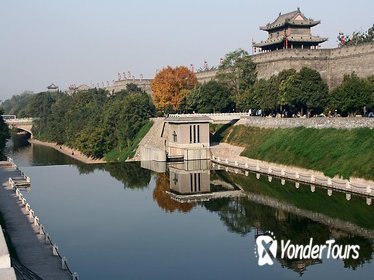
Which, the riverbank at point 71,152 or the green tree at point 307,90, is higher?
the green tree at point 307,90

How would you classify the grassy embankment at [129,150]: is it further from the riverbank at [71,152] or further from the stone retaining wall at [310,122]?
the stone retaining wall at [310,122]

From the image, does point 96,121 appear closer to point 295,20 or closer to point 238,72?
point 238,72

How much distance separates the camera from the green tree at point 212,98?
159ft

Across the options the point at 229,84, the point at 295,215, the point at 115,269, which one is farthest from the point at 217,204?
the point at 229,84

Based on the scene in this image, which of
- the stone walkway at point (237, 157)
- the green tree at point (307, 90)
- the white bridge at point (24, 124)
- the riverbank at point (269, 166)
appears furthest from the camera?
the white bridge at point (24, 124)

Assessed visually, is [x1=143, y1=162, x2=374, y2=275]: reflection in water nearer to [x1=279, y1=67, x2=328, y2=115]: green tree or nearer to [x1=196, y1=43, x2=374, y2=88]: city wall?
[x1=279, y1=67, x2=328, y2=115]: green tree

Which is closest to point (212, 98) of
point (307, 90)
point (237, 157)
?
point (237, 157)

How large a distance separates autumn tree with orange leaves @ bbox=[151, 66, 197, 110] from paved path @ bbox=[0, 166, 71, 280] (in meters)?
32.7

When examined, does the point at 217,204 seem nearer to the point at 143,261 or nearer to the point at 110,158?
the point at 143,261

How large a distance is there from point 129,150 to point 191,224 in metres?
27.9

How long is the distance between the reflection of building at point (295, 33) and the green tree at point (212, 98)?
903 centimetres

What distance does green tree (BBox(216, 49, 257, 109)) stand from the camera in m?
52.5

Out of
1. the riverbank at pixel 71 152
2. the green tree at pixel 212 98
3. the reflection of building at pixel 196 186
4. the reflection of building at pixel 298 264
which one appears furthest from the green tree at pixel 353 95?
the riverbank at pixel 71 152

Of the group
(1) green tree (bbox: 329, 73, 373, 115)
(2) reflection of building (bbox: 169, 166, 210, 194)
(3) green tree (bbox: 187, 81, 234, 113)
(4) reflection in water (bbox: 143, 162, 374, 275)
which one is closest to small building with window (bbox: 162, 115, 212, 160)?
(2) reflection of building (bbox: 169, 166, 210, 194)
